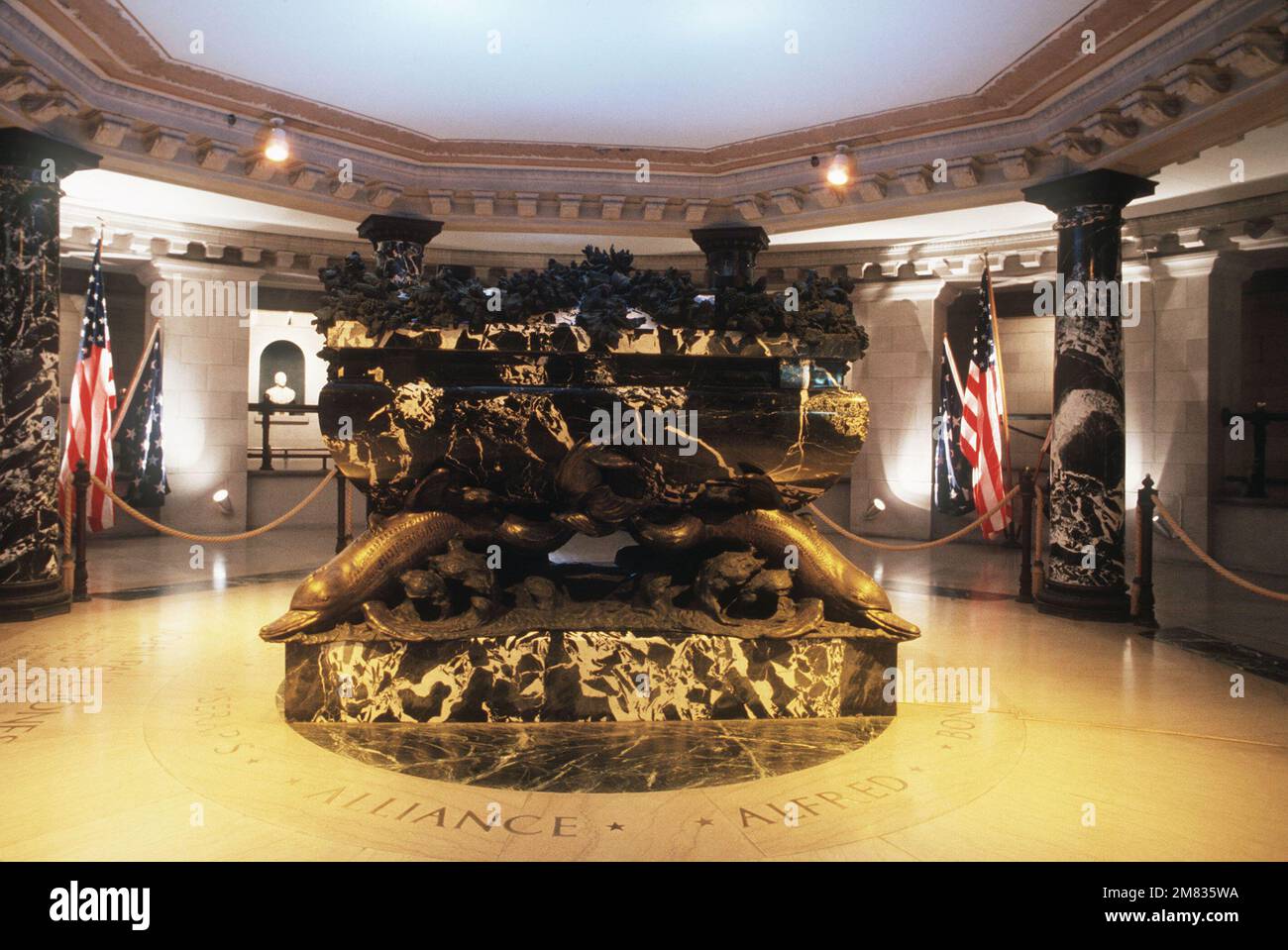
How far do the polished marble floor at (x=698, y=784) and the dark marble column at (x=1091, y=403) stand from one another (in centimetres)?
143

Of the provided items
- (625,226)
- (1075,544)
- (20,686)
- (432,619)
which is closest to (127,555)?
(20,686)

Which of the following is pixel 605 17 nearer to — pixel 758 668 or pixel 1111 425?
pixel 758 668

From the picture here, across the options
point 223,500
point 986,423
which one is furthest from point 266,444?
point 986,423

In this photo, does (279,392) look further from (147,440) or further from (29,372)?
(29,372)

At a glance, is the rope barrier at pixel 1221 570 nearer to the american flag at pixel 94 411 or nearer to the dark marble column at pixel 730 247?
the dark marble column at pixel 730 247

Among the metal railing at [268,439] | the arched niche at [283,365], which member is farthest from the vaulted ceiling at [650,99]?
the arched niche at [283,365]

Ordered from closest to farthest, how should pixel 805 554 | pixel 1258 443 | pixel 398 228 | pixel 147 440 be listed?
pixel 805 554 < pixel 398 228 < pixel 1258 443 < pixel 147 440

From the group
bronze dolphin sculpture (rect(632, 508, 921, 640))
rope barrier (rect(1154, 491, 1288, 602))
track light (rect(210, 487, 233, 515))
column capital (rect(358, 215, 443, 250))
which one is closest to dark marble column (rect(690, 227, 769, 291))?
column capital (rect(358, 215, 443, 250))

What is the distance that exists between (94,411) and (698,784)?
23.2 feet

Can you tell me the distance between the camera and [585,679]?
3.84 m

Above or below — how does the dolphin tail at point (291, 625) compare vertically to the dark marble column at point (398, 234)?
below

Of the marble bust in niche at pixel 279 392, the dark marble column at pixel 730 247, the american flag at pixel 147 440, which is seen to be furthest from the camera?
the marble bust in niche at pixel 279 392

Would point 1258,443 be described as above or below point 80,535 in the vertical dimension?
above

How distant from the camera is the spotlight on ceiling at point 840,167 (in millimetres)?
7062
